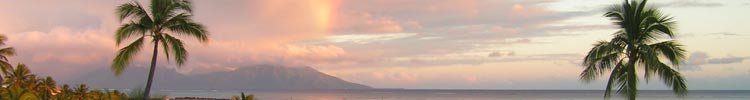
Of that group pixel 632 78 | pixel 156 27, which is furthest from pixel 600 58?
pixel 156 27

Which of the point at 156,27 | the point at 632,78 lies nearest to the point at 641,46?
the point at 632,78

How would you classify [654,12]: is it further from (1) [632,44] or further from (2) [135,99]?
(2) [135,99]

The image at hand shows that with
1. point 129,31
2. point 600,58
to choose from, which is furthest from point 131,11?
point 600,58

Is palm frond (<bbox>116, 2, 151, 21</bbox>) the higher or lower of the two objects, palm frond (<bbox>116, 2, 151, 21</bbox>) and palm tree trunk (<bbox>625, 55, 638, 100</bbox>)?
the higher

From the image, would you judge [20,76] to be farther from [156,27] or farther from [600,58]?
[600,58]

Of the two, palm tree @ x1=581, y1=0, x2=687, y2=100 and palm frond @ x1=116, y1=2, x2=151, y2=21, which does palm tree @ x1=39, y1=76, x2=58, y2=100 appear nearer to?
palm frond @ x1=116, y1=2, x2=151, y2=21

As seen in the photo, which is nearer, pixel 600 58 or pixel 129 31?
pixel 600 58

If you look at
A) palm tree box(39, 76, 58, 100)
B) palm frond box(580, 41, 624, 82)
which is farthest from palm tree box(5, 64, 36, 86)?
palm frond box(580, 41, 624, 82)

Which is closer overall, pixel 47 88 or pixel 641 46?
pixel 641 46

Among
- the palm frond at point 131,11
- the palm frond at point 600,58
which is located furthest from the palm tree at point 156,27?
the palm frond at point 600,58

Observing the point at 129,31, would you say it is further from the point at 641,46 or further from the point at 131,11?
the point at 641,46

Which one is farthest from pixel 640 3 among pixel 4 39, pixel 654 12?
pixel 4 39

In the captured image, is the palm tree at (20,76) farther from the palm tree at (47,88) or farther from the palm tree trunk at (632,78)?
the palm tree trunk at (632,78)

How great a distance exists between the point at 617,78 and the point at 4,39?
108ft
